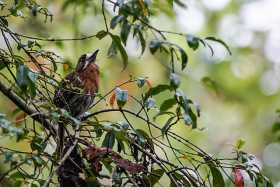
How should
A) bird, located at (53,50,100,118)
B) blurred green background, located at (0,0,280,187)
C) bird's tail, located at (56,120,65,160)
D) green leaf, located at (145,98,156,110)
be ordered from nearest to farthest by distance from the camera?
bird's tail, located at (56,120,65,160)
green leaf, located at (145,98,156,110)
bird, located at (53,50,100,118)
blurred green background, located at (0,0,280,187)

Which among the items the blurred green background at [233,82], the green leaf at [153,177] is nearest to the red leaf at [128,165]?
the green leaf at [153,177]

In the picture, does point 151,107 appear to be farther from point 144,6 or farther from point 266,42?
point 266,42

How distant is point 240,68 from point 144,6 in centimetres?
522

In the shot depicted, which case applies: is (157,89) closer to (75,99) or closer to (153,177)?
(153,177)

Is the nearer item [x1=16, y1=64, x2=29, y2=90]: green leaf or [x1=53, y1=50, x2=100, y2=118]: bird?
[x1=16, y1=64, x2=29, y2=90]: green leaf

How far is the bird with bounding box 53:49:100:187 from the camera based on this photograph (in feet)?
5.11

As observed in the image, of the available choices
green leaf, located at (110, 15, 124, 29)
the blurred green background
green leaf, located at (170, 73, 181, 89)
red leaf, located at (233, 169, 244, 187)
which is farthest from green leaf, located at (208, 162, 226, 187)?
the blurred green background

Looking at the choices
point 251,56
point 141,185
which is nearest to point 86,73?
point 141,185

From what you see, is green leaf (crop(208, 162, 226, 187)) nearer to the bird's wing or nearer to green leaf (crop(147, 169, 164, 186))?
green leaf (crop(147, 169, 164, 186))

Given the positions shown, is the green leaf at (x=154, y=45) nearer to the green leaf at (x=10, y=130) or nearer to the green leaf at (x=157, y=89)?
the green leaf at (x=157, y=89)

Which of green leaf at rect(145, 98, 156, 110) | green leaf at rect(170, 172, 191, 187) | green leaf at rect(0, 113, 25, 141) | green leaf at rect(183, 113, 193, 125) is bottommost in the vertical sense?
green leaf at rect(170, 172, 191, 187)

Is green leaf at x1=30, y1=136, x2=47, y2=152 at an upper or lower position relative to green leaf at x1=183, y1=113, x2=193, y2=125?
lower

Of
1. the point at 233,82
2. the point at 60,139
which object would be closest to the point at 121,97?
the point at 60,139

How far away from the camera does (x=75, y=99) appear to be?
7.12 feet
